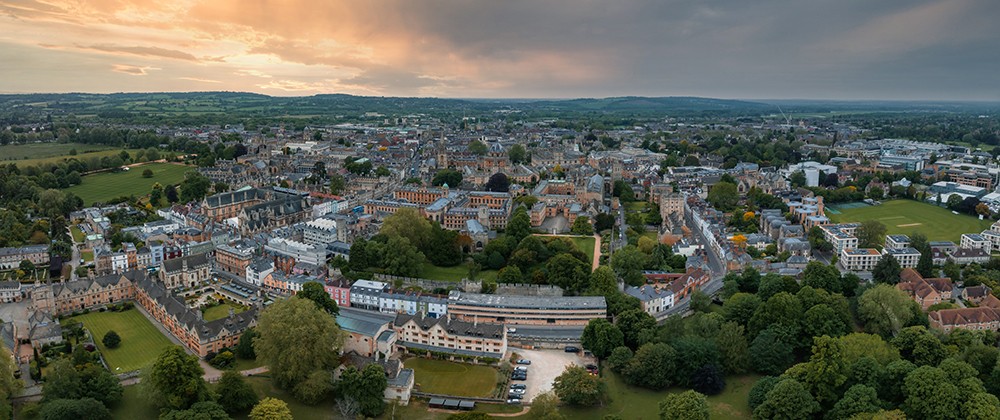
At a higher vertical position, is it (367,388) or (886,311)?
(886,311)

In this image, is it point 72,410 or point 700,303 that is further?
point 700,303

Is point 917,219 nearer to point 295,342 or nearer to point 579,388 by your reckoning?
point 579,388

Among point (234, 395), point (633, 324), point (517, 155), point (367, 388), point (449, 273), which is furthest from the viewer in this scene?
point (517, 155)

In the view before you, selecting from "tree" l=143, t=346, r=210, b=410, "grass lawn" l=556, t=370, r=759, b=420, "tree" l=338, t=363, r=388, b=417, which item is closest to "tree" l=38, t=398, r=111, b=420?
"tree" l=143, t=346, r=210, b=410

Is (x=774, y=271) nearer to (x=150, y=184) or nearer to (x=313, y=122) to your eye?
(x=150, y=184)

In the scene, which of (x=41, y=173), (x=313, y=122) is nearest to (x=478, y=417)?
(x=41, y=173)

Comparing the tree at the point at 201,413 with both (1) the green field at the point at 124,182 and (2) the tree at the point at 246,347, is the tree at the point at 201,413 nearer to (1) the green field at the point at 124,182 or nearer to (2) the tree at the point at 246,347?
(2) the tree at the point at 246,347

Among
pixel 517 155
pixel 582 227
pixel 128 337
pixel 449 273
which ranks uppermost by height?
pixel 517 155

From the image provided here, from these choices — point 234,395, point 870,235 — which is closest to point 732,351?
point 234,395
